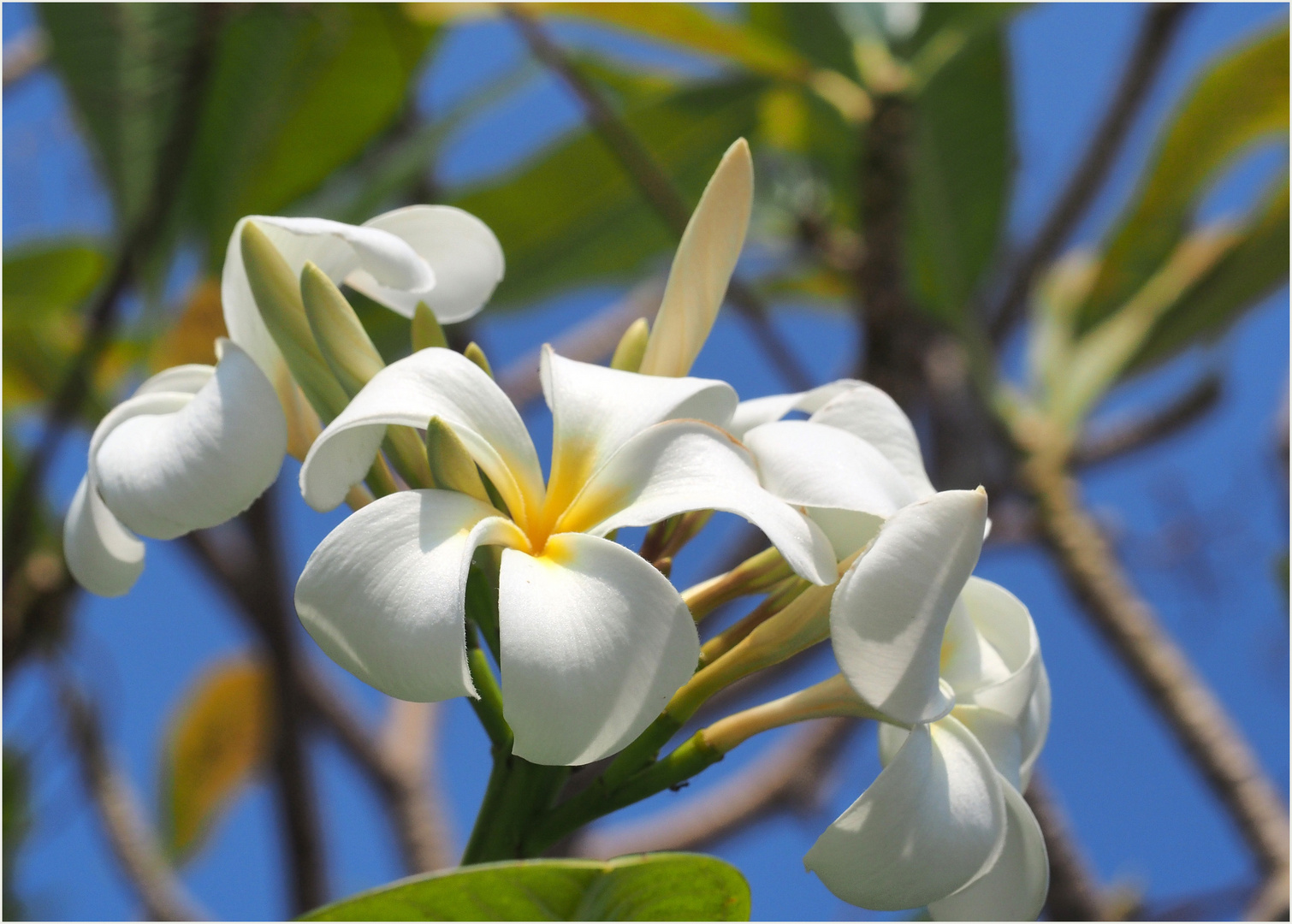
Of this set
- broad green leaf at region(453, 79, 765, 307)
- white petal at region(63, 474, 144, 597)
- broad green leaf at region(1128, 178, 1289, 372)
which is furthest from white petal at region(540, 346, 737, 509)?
broad green leaf at region(1128, 178, 1289, 372)

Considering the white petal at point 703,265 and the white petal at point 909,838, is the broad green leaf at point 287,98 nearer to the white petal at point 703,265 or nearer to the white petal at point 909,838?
the white petal at point 703,265

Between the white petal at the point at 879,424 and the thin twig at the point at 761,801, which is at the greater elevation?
the white petal at the point at 879,424

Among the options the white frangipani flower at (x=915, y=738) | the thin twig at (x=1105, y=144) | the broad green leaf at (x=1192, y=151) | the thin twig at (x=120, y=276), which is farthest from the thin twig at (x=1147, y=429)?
the white frangipani flower at (x=915, y=738)

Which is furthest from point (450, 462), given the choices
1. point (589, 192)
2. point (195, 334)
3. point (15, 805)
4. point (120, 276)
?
point (15, 805)

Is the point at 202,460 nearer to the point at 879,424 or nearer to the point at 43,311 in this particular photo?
the point at 879,424

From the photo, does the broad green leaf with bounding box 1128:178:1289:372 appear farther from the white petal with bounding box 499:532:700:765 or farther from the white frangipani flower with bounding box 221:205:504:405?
the white petal with bounding box 499:532:700:765


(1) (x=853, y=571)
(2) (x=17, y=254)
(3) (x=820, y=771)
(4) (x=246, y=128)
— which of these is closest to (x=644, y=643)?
(1) (x=853, y=571)

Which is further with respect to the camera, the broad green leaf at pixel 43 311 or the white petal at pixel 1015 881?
the broad green leaf at pixel 43 311
